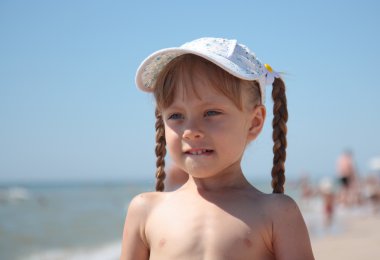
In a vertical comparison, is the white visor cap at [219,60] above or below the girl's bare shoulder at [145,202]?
above

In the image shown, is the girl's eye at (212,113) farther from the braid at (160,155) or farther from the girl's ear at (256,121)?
the braid at (160,155)

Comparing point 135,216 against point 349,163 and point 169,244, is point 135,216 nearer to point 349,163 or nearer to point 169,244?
point 169,244

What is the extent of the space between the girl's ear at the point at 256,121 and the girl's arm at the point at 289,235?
39cm

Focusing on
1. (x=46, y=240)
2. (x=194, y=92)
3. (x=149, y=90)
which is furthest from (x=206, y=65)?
(x=46, y=240)

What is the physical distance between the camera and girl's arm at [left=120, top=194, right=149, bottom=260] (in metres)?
2.50

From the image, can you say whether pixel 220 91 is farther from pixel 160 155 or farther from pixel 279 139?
pixel 160 155

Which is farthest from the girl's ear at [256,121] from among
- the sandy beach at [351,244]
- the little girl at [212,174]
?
the sandy beach at [351,244]

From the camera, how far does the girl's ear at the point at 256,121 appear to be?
2.49 m

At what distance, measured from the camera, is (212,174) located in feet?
7.79

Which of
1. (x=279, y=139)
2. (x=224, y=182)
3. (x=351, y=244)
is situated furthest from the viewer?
(x=351, y=244)

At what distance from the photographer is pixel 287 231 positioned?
225 centimetres

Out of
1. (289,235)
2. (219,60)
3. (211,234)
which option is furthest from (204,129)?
(289,235)

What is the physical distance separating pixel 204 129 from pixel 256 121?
35cm

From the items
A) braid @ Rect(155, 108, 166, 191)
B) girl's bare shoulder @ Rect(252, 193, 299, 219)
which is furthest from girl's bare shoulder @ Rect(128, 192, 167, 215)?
girl's bare shoulder @ Rect(252, 193, 299, 219)
